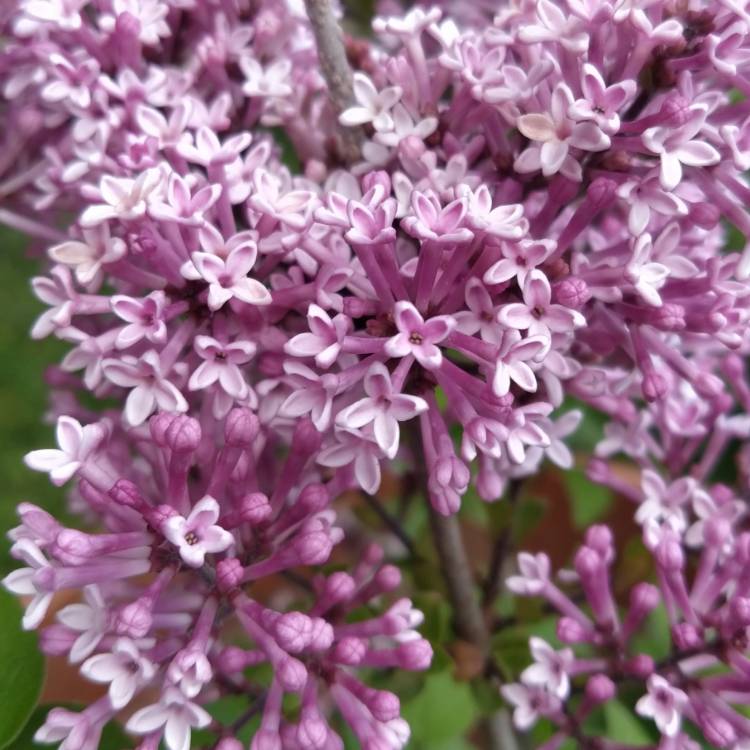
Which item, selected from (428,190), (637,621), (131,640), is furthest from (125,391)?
(637,621)

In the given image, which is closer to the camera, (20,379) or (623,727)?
(623,727)

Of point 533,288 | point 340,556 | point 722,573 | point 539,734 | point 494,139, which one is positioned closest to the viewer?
point 533,288

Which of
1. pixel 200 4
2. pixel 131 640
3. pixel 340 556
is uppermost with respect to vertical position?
pixel 200 4

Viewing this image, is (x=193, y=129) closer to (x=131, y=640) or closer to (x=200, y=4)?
(x=200, y=4)

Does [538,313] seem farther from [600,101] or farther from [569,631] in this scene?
[569,631]

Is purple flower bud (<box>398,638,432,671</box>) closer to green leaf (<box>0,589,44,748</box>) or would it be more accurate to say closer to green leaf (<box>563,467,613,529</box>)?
green leaf (<box>0,589,44,748</box>)

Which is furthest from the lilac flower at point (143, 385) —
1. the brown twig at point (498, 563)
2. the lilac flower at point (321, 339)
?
the brown twig at point (498, 563)

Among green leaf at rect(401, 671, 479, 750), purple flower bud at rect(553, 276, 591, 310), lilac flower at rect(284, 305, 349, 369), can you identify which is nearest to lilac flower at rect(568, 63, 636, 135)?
purple flower bud at rect(553, 276, 591, 310)

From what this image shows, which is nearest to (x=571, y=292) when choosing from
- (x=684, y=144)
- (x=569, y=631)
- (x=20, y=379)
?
(x=684, y=144)
